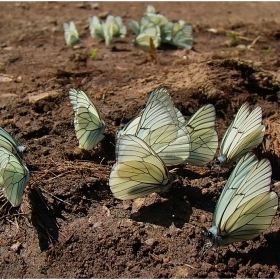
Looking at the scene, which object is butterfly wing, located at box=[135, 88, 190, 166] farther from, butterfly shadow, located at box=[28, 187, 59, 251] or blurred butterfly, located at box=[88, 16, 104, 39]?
blurred butterfly, located at box=[88, 16, 104, 39]

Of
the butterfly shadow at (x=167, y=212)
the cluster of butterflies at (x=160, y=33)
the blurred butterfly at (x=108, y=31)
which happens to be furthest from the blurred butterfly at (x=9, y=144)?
the blurred butterfly at (x=108, y=31)

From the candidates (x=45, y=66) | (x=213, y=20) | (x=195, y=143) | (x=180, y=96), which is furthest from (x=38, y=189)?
(x=213, y=20)

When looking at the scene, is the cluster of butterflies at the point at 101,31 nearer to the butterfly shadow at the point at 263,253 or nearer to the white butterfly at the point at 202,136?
the white butterfly at the point at 202,136

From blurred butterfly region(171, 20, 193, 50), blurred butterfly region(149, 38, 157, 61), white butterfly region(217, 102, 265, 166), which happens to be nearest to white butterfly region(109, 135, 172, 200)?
white butterfly region(217, 102, 265, 166)

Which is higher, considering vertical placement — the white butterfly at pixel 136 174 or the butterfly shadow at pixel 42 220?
the white butterfly at pixel 136 174

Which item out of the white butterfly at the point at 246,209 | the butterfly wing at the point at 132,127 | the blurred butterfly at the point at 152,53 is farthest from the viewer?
the blurred butterfly at the point at 152,53

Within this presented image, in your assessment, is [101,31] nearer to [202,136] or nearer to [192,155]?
[202,136]

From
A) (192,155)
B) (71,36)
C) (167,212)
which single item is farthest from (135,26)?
(167,212)
